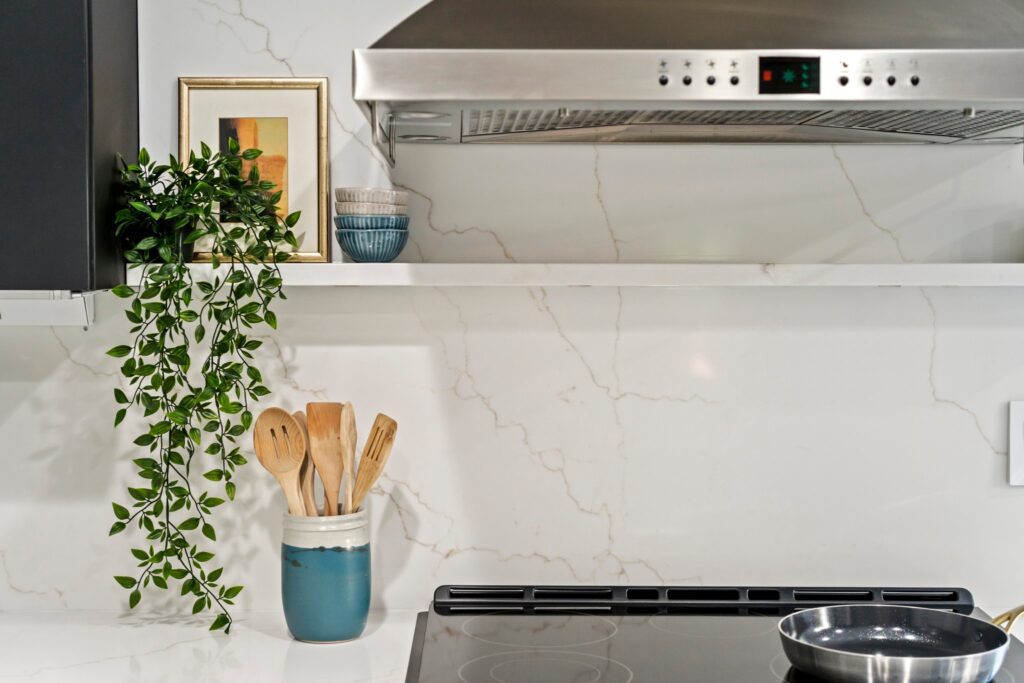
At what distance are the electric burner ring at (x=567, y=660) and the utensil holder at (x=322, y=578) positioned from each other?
8.2 inches

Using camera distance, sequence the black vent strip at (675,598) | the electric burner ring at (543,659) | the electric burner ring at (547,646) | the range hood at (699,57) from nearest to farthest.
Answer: the range hood at (699,57) → the electric burner ring at (543,659) → the electric burner ring at (547,646) → the black vent strip at (675,598)

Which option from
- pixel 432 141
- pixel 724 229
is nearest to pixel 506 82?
pixel 432 141

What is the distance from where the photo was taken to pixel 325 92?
153 centimetres

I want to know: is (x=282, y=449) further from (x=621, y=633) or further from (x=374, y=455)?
(x=621, y=633)

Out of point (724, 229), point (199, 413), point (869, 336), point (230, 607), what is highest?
point (724, 229)

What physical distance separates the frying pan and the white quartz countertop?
520 mm

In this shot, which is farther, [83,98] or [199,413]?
[199,413]

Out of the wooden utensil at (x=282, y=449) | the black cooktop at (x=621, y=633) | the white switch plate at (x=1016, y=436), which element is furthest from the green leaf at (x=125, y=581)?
the white switch plate at (x=1016, y=436)

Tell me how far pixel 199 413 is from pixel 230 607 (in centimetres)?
35

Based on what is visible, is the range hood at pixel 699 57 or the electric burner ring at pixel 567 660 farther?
the electric burner ring at pixel 567 660

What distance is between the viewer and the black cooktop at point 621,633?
1263 mm

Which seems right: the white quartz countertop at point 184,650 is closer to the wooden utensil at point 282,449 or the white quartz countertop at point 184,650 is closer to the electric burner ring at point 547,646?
the electric burner ring at point 547,646

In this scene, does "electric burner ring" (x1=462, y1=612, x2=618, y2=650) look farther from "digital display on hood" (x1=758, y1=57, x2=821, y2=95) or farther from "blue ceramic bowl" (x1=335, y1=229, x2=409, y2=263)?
"digital display on hood" (x1=758, y1=57, x2=821, y2=95)

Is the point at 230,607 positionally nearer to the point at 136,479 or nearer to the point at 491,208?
the point at 136,479
